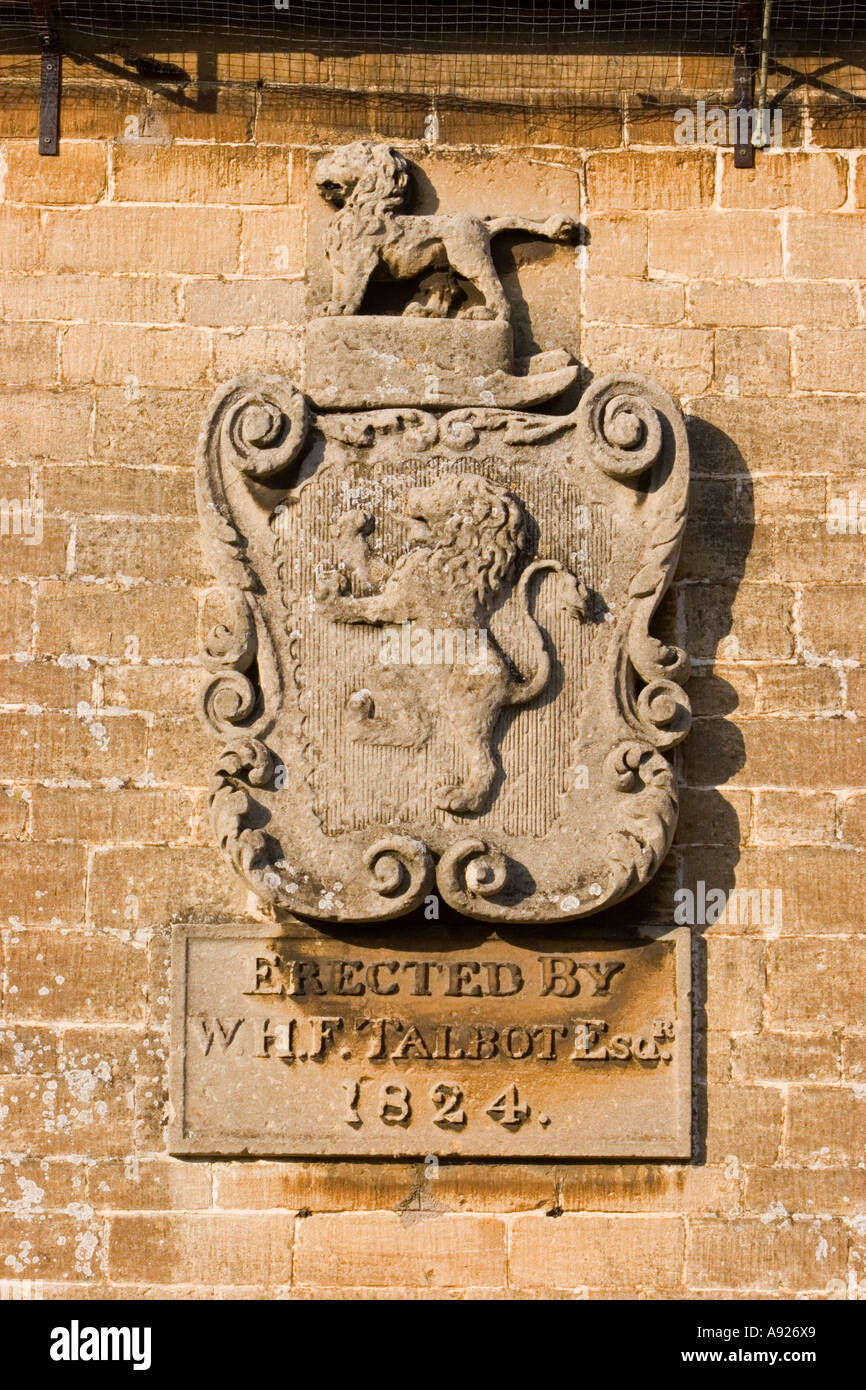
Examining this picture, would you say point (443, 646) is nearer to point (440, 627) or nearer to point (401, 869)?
point (440, 627)

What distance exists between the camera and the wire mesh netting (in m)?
5.22

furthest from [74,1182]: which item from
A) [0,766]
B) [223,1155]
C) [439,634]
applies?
[439,634]

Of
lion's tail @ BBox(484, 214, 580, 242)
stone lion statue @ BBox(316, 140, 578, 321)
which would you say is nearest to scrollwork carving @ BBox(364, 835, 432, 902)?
stone lion statue @ BBox(316, 140, 578, 321)

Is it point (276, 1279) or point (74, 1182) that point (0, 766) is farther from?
point (276, 1279)

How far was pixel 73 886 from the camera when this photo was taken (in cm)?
482

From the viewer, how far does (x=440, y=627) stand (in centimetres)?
475

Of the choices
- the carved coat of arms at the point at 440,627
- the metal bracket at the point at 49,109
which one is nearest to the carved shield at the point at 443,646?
the carved coat of arms at the point at 440,627

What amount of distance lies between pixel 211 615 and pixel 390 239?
1128 mm

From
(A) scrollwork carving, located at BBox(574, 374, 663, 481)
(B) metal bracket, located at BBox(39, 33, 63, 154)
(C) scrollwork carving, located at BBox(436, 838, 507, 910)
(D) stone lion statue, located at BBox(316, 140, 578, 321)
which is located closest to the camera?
(C) scrollwork carving, located at BBox(436, 838, 507, 910)

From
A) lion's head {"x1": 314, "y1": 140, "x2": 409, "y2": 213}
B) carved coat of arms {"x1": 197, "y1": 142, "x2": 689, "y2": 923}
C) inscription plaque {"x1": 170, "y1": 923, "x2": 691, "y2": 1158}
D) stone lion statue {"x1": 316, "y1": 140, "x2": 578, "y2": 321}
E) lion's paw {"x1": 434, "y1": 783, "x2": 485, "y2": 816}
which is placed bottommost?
inscription plaque {"x1": 170, "y1": 923, "x2": 691, "y2": 1158}

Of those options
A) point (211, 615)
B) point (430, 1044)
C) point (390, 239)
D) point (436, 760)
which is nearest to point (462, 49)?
point (390, 239)

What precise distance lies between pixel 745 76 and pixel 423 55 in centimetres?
91

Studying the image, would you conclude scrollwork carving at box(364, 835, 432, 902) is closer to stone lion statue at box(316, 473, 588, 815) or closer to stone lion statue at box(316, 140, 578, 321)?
stone lion statue at box(316, 473, 588, 815)

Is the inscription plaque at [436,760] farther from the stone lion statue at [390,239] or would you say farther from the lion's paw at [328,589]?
the stone lion statue at [390,239]
